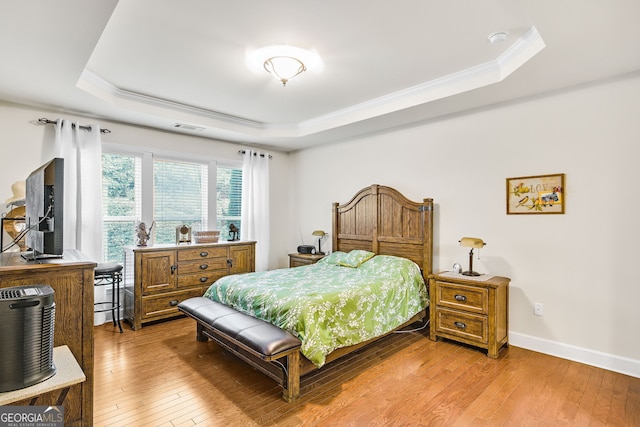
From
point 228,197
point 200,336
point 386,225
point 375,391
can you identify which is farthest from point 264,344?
point 228,197

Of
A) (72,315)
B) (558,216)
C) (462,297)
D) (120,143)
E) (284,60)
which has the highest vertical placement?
(284,60)

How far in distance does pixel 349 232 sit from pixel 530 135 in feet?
8.17

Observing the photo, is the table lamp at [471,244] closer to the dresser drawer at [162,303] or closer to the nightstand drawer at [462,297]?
the nightstand drawer at [462,297]

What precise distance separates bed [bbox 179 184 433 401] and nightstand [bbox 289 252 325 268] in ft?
1.05

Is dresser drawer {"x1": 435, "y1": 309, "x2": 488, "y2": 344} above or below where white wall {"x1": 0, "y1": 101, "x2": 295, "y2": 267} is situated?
A: below

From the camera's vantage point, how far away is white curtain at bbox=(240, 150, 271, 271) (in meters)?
5.21

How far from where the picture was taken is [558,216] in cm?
303

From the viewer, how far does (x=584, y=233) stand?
289 centimetres

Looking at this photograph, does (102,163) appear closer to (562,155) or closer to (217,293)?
(217,293)

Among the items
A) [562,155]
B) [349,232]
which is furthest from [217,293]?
[562,155]

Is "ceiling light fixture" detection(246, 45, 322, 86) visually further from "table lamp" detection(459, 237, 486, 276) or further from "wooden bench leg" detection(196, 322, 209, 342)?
"wooden bench leg" detection(196, 322, 209, 342)

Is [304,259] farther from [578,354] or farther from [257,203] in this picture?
[578,354]

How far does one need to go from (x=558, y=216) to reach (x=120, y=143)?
5008 millimetres

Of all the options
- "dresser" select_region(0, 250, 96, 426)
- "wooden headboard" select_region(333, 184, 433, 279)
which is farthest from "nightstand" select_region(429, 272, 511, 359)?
"dresser" select_region(0, 250, 96, 426)
